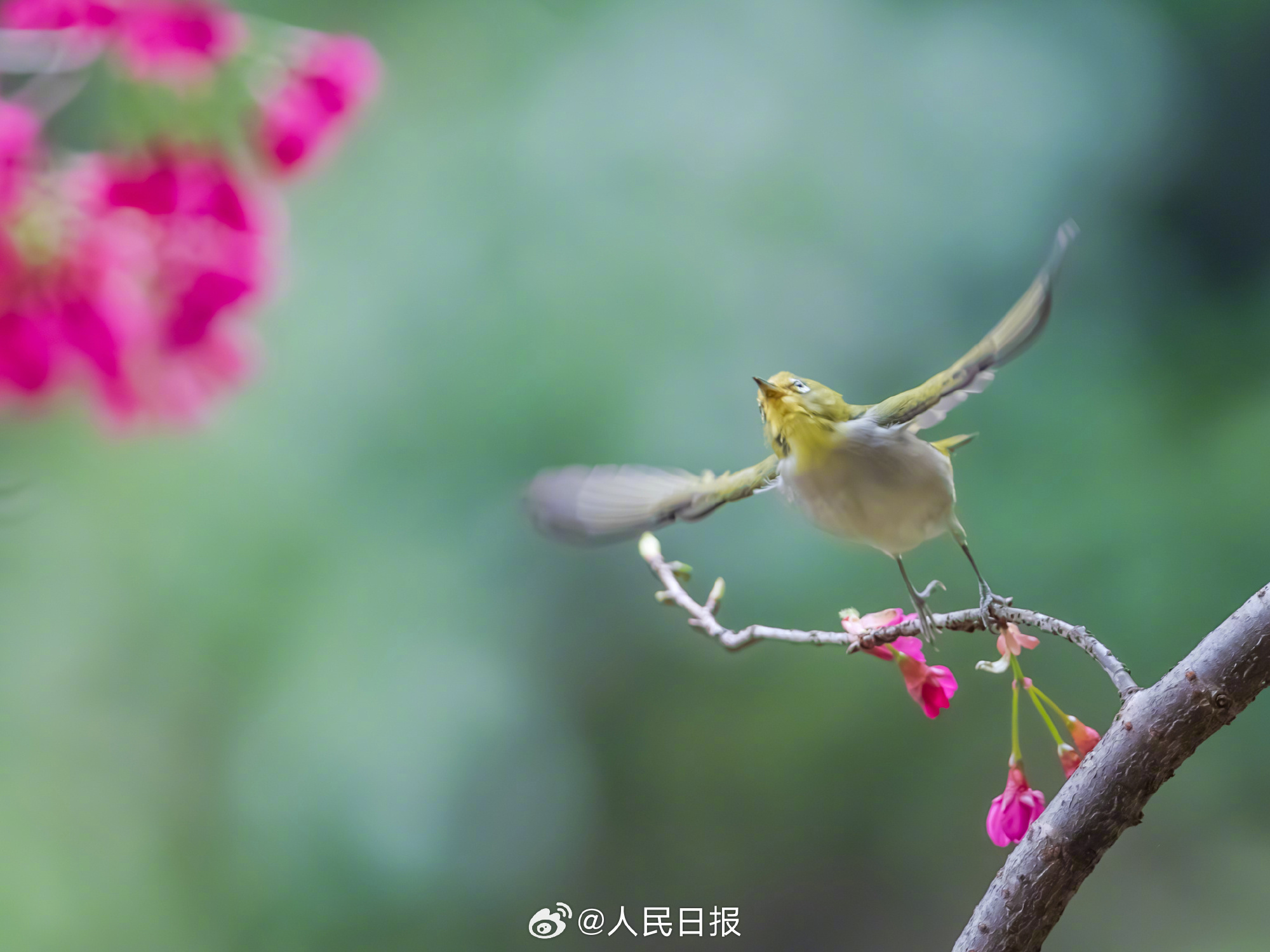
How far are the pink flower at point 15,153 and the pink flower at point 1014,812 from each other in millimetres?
434

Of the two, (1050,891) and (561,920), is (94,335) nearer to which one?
(1050,891)

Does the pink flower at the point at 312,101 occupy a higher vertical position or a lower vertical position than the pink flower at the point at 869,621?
higher

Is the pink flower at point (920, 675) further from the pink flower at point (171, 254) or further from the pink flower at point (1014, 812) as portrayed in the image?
the pink flower at point (171, 254)

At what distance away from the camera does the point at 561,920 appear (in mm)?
1121

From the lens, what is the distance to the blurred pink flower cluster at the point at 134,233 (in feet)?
1.27

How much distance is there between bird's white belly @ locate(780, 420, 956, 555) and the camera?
16.1 inches

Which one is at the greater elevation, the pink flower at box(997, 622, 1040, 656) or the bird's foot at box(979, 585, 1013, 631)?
the bird's foot at box(979, 585, 1013, 631)

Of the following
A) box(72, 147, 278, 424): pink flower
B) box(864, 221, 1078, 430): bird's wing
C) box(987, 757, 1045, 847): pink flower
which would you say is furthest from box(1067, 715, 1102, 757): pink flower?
box(72, 147, 278, 424): pink flower

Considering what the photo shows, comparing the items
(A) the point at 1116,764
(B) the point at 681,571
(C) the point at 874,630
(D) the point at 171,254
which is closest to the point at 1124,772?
(A) the point at 1116,764

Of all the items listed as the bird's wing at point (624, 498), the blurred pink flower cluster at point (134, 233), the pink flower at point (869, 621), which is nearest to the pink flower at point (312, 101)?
the blurred pink flower cluster at point (134, 233)

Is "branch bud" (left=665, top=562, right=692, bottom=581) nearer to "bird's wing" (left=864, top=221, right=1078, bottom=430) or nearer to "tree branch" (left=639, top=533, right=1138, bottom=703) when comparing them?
"tree branch" (left=639, top=533, right=1138, bottom=703)

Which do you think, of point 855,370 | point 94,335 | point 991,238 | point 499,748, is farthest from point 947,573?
point 94,335

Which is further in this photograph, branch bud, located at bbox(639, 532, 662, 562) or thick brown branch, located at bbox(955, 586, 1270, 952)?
branch bud, located at bbox(639, 532, 662, 562)

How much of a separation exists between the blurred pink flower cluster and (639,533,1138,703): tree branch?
0.23m
